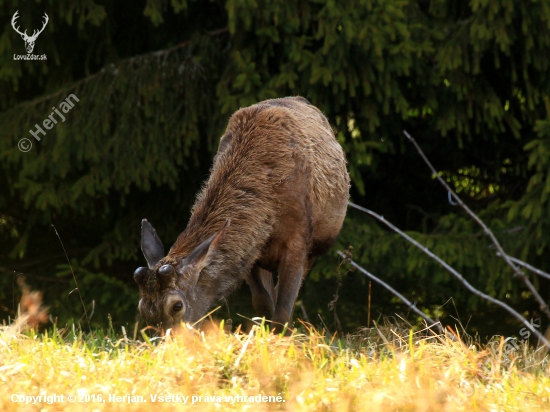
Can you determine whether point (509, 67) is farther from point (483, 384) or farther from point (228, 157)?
point (483, 384)

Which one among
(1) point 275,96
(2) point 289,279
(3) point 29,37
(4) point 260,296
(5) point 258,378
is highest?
(3) point 29,37

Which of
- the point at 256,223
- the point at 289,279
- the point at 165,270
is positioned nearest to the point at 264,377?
the point at 165,270

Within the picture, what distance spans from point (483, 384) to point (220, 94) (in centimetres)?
608

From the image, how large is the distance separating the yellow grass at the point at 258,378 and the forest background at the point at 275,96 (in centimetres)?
452

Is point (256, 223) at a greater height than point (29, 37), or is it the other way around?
point (29, 37)

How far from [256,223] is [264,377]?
2.49 metres

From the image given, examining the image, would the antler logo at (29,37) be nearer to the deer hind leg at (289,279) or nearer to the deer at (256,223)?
the deer at (256,223)

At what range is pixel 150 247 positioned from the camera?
636 centimetres

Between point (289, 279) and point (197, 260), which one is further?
point (289, 279)

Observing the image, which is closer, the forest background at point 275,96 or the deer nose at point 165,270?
the deer nose at point 165,270

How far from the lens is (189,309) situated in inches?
240

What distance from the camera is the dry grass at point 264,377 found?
4004mm

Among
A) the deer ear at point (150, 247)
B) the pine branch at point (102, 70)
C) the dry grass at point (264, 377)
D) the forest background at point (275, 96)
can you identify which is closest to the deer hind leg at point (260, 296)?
the deer ear at point (150, 247)

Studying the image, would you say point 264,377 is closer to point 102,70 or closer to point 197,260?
point 197,260
